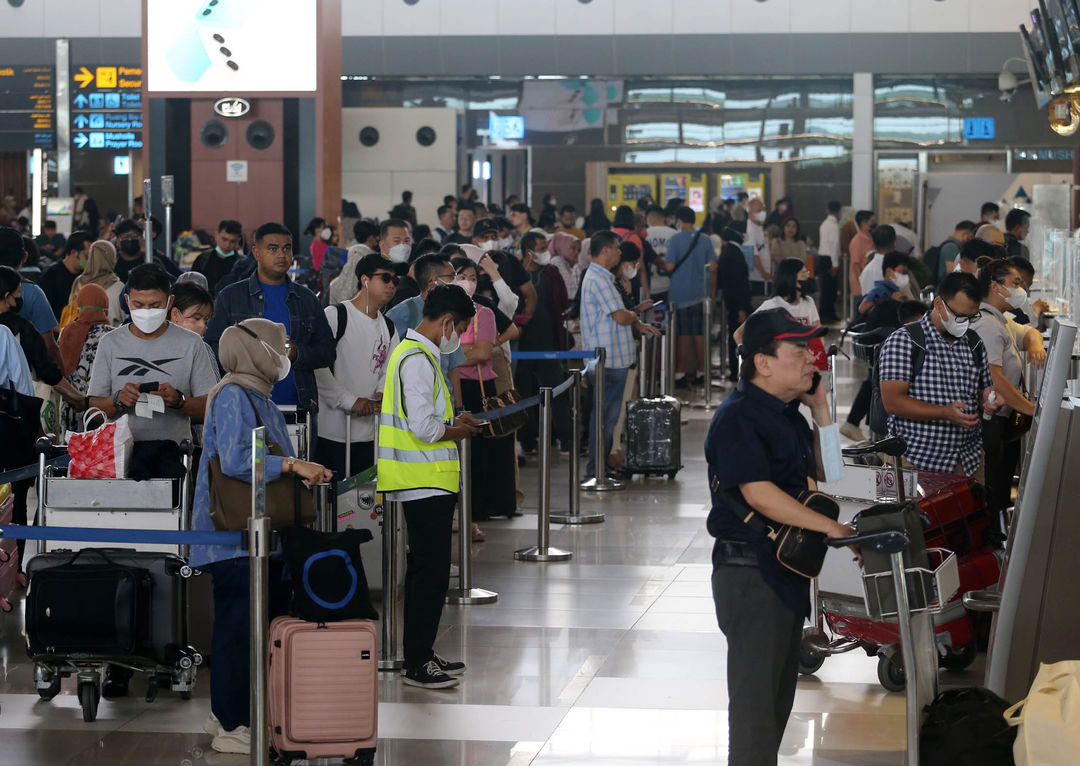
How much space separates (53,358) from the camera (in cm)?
868

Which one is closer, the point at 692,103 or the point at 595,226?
the point at 595,226

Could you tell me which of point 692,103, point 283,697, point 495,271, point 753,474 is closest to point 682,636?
point 283,697


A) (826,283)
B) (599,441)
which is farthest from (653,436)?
(826,283)

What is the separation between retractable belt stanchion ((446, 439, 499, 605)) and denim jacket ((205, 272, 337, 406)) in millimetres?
880

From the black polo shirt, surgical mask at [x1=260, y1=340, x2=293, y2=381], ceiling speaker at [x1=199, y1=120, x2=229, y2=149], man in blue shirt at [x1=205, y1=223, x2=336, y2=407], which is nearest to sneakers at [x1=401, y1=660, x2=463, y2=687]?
surgical mask at [x1=260, y1=340, x2=293, y2=381]

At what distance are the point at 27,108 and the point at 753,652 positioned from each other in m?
27.1

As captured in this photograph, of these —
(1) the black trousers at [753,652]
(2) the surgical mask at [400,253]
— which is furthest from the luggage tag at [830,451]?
(2) the surgical mask at [400,253]

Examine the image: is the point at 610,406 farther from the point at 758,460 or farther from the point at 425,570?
the point at 758,460

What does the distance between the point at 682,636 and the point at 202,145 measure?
13.2 meters

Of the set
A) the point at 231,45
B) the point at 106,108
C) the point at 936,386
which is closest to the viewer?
the point at 936,386

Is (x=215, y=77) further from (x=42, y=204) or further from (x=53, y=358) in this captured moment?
(x=53, y=358)

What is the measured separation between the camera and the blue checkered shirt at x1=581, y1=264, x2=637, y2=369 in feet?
38.9

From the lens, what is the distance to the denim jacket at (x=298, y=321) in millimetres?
7961

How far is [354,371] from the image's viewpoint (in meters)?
→ 8.53
